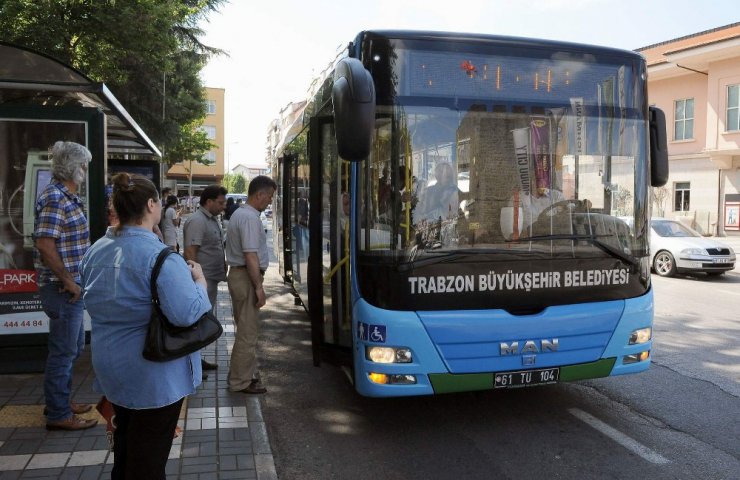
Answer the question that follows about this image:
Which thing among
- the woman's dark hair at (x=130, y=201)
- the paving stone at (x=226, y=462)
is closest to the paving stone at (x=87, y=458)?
the paving stone at (x=226, y=462)

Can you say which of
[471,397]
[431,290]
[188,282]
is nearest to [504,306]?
[431,290]

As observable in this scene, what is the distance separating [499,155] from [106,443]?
3351 millimetres

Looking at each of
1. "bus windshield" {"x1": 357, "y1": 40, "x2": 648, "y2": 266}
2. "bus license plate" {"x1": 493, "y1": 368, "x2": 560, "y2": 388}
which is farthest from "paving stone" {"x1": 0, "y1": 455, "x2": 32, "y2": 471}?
"bus license plate" {"x1": 493, "y1": 368, "x2": 560, "y2": 388}

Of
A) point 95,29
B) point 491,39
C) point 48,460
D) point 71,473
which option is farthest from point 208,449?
point 95,29

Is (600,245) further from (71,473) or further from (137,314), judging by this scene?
(71,473)

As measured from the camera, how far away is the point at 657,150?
16.2 ft

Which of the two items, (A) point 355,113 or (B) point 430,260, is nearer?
(A) point 355,113

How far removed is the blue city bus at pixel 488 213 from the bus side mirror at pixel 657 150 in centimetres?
18

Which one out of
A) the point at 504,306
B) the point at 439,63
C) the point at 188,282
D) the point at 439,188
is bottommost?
the point at 504,306

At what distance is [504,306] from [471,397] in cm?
151

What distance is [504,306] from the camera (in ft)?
14.2

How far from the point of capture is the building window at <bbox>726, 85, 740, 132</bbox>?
88.4 feet

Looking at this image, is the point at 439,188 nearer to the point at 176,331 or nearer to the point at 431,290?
the point at 431,290

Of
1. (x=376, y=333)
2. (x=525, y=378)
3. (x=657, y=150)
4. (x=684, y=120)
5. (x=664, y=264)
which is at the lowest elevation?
(x=664, y=264)
